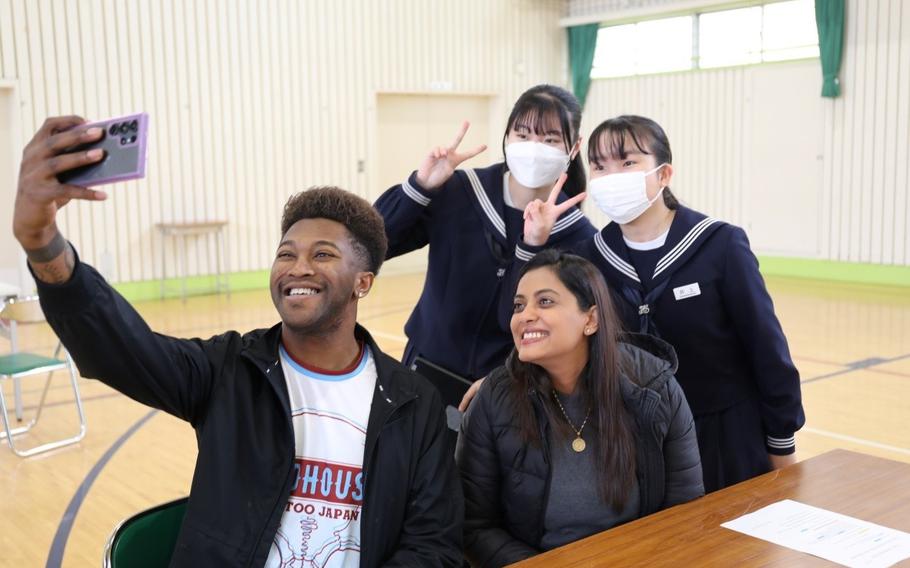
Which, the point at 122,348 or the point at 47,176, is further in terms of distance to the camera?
the point at 122,348

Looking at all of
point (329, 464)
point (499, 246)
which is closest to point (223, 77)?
point (499, 246)

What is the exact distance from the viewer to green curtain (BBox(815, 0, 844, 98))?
11016 millimetres

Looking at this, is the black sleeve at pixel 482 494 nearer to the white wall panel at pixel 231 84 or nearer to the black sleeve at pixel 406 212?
the black sleeve at pixel 406 212

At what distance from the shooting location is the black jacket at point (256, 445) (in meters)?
1.79

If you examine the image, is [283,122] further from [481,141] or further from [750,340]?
[750,340]

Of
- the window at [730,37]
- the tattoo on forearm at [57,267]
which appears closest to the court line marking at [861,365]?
the tattoo on forearm at [57,267]

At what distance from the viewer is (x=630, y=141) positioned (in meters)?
2.75

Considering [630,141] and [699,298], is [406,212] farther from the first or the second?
[699,298]

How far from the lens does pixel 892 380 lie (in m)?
6.55

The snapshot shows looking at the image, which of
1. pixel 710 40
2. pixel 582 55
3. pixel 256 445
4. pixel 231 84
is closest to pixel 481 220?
pixel 256 445

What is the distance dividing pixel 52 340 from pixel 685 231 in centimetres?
732

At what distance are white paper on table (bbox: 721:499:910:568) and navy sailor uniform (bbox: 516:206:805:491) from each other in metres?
0.58

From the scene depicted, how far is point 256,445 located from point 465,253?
1.24 m

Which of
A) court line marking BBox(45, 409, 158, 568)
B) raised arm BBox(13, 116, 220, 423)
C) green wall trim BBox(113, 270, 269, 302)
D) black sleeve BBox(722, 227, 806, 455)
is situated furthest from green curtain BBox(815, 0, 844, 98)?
raised arm BBox(13, 116, 220, 423)
